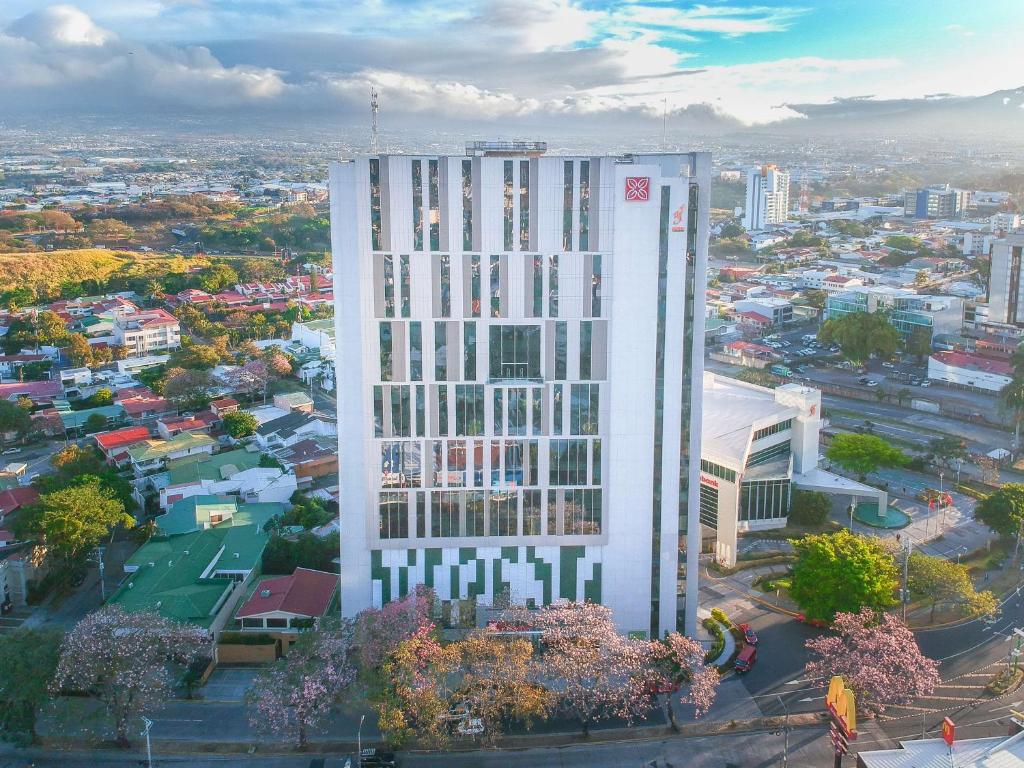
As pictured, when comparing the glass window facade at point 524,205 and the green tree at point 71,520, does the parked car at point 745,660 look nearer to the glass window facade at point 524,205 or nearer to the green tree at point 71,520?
the glass window facade at point 524,205

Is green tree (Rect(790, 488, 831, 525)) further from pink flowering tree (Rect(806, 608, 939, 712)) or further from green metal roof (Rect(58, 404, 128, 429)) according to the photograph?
green metal roof (Rect(58, 404, 128, 429))

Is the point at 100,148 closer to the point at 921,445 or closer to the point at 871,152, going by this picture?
the point at 871,152

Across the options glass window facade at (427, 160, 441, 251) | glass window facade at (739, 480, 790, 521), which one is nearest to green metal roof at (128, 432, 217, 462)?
glass window facade at (427, 160, 441, 251)

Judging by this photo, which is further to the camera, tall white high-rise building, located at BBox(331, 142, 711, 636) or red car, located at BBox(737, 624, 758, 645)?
red car, located at BBox(737, 624, 758, 645)

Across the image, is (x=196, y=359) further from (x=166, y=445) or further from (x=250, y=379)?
(x=166, y=445)

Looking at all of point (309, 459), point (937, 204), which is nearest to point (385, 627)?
point (309, 459)

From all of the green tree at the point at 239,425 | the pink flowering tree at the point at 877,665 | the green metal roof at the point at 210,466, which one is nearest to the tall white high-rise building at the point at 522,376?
the pink flowering tree at the point at 877,665
